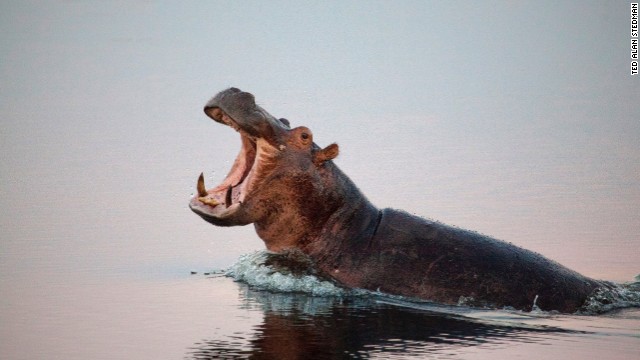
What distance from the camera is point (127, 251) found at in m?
14.4

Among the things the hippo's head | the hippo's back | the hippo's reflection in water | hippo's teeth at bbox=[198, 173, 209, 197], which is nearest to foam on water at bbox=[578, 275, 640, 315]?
the hippo's back

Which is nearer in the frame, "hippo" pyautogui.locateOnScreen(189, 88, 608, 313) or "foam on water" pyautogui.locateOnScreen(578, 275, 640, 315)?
"hippo" pyautogui.locateOnScreen(189, 88, 608, 313)

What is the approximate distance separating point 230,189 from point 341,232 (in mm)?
1101

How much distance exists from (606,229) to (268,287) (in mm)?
6191

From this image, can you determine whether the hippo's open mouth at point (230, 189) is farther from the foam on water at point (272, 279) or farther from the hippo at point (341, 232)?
the foam on water at point (272, 279)

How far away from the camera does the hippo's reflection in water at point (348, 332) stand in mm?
9570

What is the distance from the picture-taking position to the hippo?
11844mm

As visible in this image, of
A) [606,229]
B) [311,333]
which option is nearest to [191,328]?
[311,333]

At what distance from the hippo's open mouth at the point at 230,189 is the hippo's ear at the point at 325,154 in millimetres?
532

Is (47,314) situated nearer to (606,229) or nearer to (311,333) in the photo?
(311,333)

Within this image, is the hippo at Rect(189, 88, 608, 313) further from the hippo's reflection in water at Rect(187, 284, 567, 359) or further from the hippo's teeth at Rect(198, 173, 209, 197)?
the hippo's reflection in water at Rect(187, 284, 567, 359)
